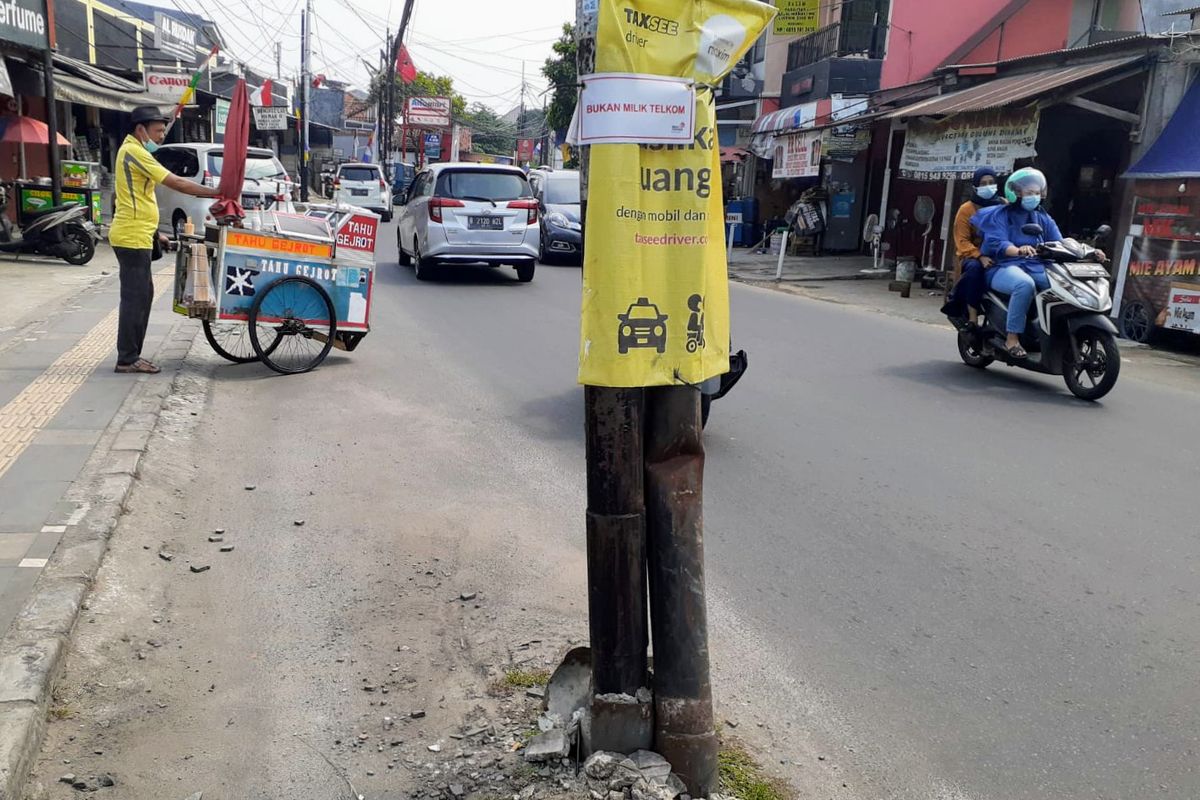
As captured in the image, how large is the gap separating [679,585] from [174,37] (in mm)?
34974

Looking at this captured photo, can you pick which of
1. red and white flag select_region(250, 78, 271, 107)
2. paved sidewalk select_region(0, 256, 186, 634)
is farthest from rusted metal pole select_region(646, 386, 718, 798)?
red and white flag select_region(250, 78, 271, 107)

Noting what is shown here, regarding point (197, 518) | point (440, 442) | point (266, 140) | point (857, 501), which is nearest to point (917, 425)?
point (857, 501)

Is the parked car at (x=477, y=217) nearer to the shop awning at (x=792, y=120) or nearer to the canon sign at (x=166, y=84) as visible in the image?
the shop awning at (x=792, y=120)

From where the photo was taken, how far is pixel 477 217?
1491 cm

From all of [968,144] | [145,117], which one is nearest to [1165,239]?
[968,144]

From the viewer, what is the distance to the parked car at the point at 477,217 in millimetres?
14875

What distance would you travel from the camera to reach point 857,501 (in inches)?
214

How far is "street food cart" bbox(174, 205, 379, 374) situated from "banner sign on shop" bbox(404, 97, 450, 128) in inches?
2257

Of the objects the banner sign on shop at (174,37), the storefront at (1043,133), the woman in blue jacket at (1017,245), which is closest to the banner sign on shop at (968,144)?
the storefront at (1043,133)

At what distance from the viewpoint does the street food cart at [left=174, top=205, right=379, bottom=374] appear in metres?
7.73

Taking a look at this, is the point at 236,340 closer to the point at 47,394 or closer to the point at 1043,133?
the point at 47,394

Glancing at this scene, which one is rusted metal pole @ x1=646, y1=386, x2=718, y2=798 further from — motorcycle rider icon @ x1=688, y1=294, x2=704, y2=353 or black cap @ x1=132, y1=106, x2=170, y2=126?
black cap @ x1=132, y1=106, x2=170, y2=126

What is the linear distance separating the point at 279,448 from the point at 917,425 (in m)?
4.26

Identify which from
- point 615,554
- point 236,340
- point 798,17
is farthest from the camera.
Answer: point 798,17
